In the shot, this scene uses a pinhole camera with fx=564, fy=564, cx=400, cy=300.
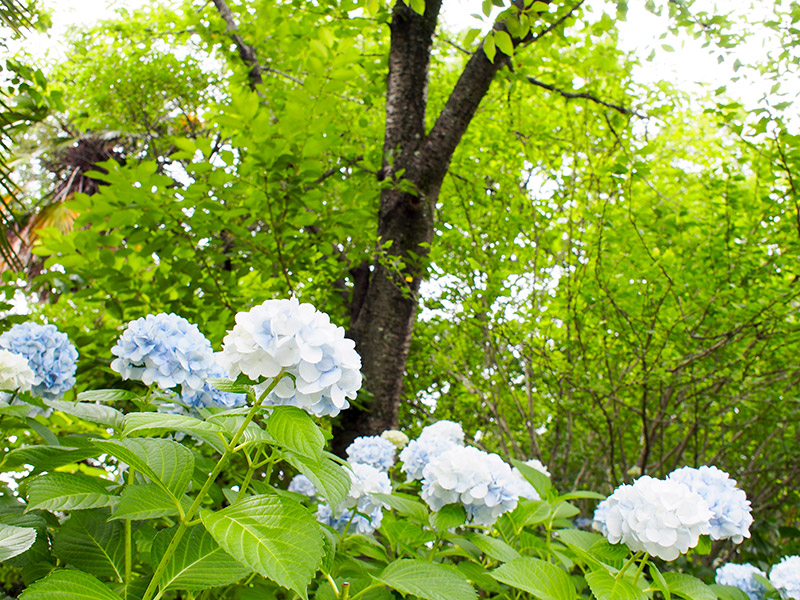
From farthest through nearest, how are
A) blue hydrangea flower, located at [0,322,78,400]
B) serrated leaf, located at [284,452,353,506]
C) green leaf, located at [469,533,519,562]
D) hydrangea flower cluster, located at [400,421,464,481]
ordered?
hydrangea flower cluster, located at [400,421,464,481]
blue hydrangea flower, located at [0,322,78,400]
green leaf, located at [469,533,519,562]
serrated leaf, located at [284,452,353,506]

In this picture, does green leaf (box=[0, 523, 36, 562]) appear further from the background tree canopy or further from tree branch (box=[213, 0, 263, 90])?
tree branch (box=[213, 0, 263, 90])

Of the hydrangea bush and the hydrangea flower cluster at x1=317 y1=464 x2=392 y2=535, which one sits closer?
the hydrangea bush

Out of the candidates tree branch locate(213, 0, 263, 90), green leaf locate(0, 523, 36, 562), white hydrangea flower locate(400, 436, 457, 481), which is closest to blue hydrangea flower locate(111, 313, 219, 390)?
green leaf locate(0, 523, 36, 562)

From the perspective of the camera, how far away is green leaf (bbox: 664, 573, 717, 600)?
1144mm

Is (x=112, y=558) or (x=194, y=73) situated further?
(x=194, y=73)

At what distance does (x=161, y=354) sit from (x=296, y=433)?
2.21ft

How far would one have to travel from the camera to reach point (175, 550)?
34.4 inches

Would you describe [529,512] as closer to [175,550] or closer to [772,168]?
[175,550]

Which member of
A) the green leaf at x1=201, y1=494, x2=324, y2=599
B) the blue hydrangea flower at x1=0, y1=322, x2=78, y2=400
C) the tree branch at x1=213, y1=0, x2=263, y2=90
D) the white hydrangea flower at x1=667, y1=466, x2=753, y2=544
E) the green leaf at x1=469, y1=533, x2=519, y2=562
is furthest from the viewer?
the tree branch at x1=213, y1=0, x2=263, y2=90

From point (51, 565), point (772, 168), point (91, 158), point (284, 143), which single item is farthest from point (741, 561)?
point (91, 158)

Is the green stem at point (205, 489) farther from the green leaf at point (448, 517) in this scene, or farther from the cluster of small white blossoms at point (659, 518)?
the cluster of small white blossoms at point (659, 518)

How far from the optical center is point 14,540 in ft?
2.64

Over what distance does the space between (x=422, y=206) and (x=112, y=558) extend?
2.41 metres

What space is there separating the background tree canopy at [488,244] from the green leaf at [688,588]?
1.62m
